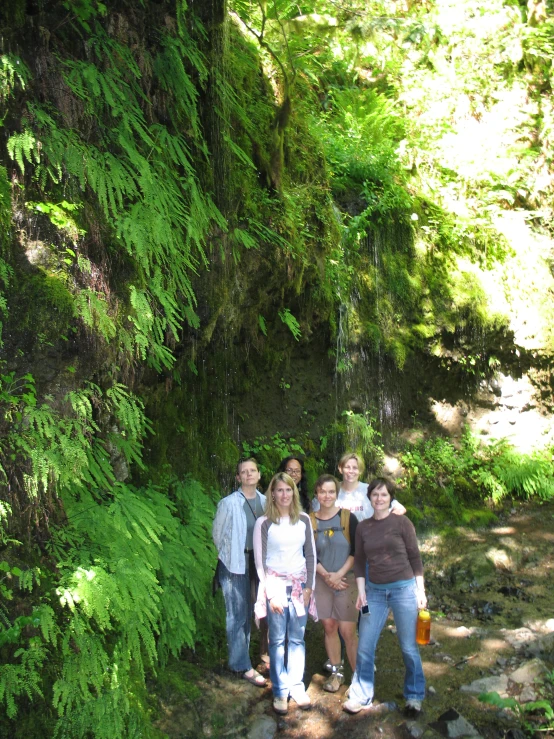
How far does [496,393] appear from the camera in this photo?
11.3 metres

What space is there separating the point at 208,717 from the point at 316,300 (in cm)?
544

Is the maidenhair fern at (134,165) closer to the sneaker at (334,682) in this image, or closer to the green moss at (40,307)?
the green moss at (40,307)

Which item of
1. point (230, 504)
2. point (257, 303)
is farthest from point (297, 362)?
point (230, 504)

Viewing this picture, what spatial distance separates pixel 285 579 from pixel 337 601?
0.68m

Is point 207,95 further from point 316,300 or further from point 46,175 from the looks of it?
point 316,300

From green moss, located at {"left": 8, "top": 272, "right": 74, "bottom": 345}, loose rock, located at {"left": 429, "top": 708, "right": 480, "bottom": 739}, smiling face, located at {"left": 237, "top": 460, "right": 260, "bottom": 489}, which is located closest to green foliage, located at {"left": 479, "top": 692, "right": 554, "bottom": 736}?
loose rock, located at {"left": 429, "top": 708, "right": 480, "bottom": 739}

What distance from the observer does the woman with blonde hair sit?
5.25 m

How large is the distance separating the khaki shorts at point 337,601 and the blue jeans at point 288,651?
0.40m

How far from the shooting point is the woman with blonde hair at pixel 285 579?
5.25 m

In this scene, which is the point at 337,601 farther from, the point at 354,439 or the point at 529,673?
the point at 354,439

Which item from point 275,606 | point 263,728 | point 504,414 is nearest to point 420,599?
point 275,606

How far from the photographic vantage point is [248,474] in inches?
226

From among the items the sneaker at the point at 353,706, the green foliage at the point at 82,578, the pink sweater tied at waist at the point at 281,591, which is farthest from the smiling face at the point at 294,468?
the sneaker at the point at 353,706

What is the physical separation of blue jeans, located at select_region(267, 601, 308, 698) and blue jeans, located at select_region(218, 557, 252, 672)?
484 millimetres
